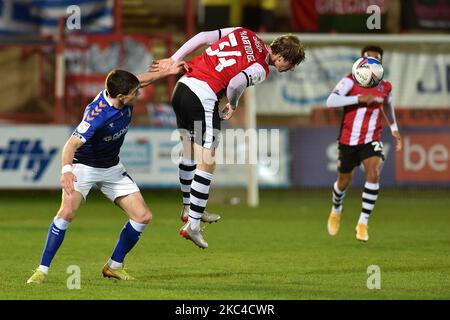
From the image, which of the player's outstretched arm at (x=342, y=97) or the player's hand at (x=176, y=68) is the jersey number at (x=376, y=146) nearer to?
the player's outstretched arm at (x=342, y=97)

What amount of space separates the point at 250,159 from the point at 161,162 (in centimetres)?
175

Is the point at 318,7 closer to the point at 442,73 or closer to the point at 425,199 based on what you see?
the point at 442,73

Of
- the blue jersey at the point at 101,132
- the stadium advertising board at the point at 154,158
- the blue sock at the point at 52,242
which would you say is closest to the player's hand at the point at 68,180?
the blue jersey at the point at 101,132

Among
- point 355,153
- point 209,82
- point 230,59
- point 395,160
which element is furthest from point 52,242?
point 395,160

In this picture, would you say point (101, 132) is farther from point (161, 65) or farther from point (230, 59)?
point (230, 59)

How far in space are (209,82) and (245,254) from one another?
238 centimetres

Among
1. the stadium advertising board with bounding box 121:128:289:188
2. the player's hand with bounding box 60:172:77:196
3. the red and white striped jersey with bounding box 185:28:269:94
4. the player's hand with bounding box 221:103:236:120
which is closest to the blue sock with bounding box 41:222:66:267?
the player's hand with bounding box 60:172:77:196

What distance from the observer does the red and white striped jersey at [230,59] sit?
9.81 metres

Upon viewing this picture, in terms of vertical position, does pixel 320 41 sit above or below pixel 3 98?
above

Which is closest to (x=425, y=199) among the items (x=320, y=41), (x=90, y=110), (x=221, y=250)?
(x=320, y=41)

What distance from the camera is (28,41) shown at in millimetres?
21781

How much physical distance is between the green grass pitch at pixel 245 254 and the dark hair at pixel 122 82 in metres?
1.58

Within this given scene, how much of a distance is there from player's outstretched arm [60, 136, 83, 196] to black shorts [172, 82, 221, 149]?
1.48 metres
